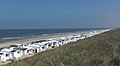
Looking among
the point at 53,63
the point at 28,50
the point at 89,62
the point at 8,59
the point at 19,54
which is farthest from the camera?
the point at 28,50

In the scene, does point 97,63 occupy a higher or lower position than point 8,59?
higher

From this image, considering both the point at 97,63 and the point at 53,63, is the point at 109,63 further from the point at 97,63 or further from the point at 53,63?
the point at 53,63

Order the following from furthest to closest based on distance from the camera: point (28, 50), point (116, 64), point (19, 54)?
point (28, 50)
point (19, 54)
point (116, 64)

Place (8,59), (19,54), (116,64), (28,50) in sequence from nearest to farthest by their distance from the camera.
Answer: (116,64) → (8,59) → (19,54) → (28,50)

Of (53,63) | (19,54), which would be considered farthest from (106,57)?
(19,54)

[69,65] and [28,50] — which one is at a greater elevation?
[69,65]

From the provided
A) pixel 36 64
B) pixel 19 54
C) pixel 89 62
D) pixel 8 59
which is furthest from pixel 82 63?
pixel 19 54

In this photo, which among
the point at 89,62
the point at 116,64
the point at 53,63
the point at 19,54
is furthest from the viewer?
the point at 19,54

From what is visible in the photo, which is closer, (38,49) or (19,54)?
(19,54)

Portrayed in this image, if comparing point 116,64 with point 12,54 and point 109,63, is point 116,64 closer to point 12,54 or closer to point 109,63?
point 109,63
